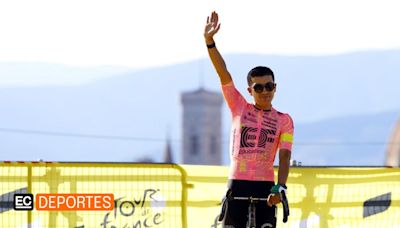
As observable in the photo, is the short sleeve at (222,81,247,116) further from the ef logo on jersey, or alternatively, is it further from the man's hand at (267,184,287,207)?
the man's hand at (267,184,287,207)

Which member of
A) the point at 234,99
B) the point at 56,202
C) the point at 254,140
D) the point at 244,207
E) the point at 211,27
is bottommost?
the point at 56,202

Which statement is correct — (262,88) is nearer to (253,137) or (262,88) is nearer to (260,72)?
(260,72)

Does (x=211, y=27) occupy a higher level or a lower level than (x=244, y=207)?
higher

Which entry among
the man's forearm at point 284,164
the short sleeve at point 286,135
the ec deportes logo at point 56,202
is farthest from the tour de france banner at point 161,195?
the man's forearm at point 284,164

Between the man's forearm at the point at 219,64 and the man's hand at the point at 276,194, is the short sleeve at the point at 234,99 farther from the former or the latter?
the man's hand at the point at 276,194

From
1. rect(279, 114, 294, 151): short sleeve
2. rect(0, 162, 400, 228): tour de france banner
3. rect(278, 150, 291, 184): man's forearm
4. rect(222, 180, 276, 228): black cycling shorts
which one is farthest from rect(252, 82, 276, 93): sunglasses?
rect(0, 162, 400, 228): tour de france banner

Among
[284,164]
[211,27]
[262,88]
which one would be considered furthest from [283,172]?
[211,27]

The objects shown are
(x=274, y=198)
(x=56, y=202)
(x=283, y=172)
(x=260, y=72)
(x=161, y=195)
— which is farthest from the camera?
(x=161, y=195)

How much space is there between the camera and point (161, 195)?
1445 centimetres

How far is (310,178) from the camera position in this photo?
14.5 metres

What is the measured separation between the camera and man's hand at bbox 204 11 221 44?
990 cm

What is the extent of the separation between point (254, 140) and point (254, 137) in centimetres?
2

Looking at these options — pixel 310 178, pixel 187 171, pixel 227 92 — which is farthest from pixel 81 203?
pixel 227 92

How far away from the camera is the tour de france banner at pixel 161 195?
14188 millimetres
